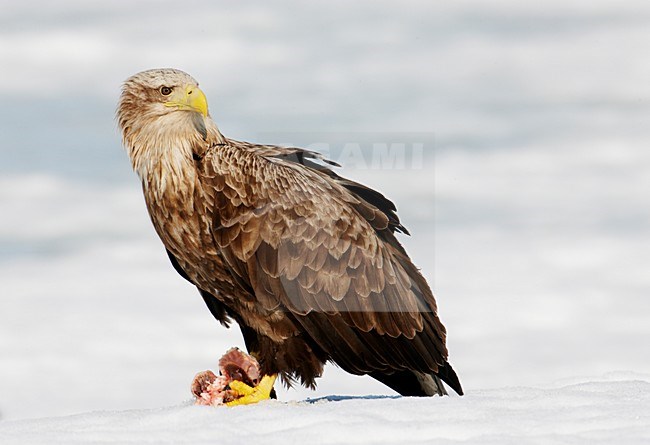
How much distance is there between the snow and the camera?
689 cm

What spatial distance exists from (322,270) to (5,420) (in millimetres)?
2902

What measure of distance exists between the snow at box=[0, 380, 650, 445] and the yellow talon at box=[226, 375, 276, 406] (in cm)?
118

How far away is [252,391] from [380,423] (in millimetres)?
2330

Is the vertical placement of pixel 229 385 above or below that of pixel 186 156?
below

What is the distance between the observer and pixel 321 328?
930cm

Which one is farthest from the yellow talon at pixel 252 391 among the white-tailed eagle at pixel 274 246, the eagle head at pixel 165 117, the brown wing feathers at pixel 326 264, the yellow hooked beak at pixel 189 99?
the yellow hooked beak at pixel 189 99

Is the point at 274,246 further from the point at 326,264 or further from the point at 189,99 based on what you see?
the point at 189,99

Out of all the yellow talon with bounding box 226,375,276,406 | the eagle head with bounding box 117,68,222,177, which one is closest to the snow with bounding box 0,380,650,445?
the yellow talon with bounding box 226,375,276,406

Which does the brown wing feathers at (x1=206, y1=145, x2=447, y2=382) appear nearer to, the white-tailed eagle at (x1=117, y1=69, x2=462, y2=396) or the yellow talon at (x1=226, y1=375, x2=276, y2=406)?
the white-tailed eagle at (x1=117, y1=69, x2=462, y2=396)

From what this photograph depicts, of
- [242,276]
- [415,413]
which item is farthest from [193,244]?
[415,413]

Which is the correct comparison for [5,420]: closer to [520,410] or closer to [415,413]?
[415,413]

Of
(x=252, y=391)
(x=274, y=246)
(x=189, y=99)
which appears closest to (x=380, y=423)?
(x=252, y=391)

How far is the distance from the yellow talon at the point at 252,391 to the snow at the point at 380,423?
3.89 feet

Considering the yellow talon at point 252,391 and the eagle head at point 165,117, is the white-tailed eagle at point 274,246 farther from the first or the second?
the yellow talon at point 252,391
